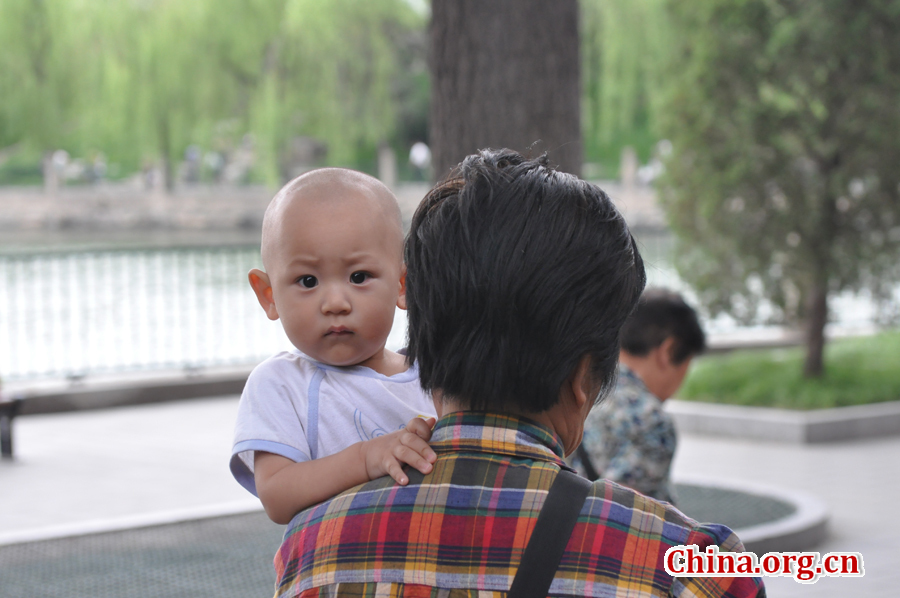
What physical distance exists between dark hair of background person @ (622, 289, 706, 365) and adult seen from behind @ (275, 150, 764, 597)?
239 cm

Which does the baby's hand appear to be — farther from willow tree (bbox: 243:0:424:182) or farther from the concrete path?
willow tree (bbox: 243:0:424:182)

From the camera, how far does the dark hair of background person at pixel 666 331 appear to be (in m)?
3.76

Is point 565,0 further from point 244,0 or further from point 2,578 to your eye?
point 244,0

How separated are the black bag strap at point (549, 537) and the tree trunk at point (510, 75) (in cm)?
331

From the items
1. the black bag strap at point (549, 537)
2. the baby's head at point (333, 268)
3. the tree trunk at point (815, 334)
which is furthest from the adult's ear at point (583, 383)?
the tree trunk at point (815, 334)

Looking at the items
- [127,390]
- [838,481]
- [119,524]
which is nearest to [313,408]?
[119,524]

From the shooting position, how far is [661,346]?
3.76m

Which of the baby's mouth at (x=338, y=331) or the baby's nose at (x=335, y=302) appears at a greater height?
the baby's nose at (x=335, y=302)

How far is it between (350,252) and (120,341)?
416 inches

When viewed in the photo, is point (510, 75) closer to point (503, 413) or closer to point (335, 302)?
point (335, 302)

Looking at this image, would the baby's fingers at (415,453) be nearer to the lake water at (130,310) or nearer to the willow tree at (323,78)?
the lake water at (130,310)

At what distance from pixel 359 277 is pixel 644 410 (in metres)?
1.96

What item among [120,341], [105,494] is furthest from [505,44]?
[120,341]

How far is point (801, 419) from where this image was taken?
26.6 feet
